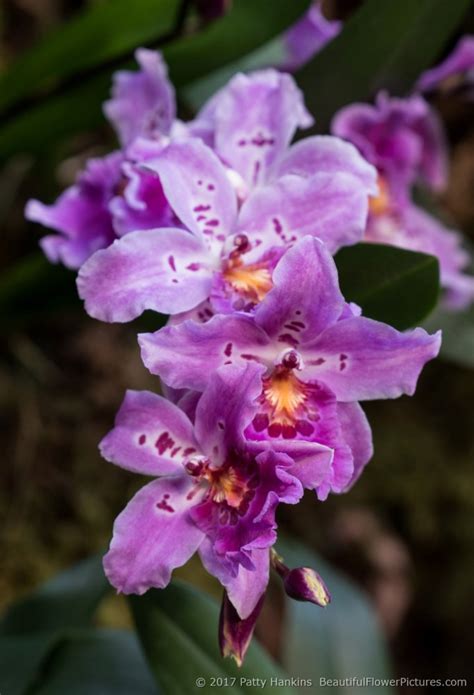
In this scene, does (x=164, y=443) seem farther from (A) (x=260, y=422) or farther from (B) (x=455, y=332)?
(B) (x=455, y=332)

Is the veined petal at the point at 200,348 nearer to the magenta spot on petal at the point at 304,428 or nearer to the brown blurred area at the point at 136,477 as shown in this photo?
the magenta spot on petal at the point at 304,428

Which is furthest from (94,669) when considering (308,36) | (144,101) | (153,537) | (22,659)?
(308,36)

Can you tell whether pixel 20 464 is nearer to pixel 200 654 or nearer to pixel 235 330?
pixel 200 654

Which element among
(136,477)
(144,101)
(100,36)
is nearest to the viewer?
(144,101)

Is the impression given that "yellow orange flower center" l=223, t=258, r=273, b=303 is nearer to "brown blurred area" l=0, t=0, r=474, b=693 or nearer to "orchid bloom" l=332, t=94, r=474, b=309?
"orchid bloom" l=332, t=94, r=474, b=309

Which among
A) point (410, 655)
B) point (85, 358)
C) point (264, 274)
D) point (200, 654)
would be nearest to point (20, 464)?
point (85, 358)

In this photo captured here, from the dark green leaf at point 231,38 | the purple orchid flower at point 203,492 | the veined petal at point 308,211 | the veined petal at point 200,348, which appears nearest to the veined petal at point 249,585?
the purple orchid flower at point 203,492

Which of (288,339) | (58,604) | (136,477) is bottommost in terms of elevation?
(136,477)

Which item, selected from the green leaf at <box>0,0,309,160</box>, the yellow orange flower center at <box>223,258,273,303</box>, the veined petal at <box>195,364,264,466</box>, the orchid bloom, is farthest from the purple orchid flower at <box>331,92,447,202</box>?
the veined petal at <box>195,364,264,466</box>
